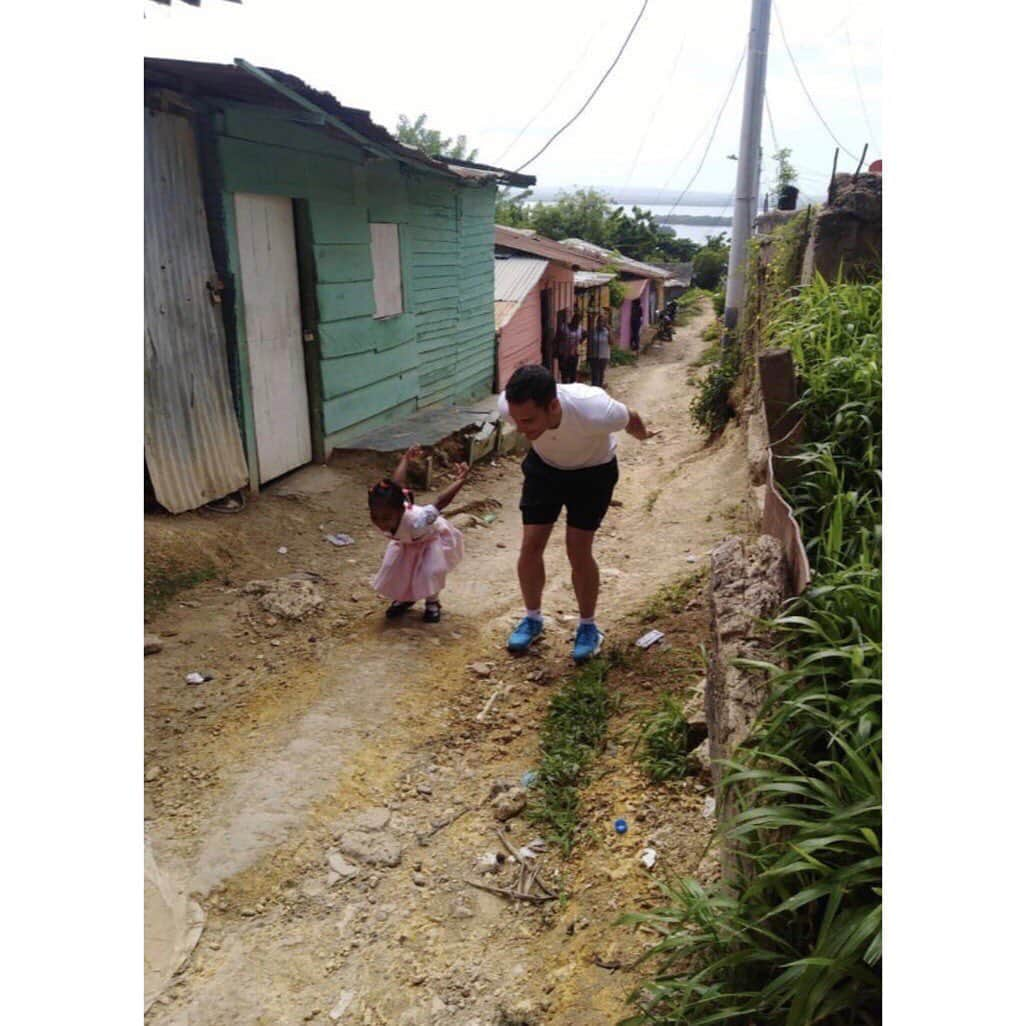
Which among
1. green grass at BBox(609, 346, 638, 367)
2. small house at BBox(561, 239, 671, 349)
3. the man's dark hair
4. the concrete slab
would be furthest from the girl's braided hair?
green grass at BBox(609, 346, 638, 367)

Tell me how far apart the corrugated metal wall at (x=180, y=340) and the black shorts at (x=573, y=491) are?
2.93m

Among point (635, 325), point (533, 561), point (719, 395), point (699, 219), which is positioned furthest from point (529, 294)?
point (699, 219)

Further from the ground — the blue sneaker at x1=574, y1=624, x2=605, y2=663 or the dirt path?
the blue sneaker at x1=574, y1=624, x2=605, y2=663

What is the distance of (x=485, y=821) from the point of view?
3096 mm

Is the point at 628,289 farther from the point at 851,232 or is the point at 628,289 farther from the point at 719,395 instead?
the point at 851,232

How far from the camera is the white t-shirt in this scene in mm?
3789

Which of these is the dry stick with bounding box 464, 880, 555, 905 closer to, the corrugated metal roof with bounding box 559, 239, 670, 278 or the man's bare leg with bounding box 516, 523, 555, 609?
the man's bare leg with bounding box 516, 523, 555, 609

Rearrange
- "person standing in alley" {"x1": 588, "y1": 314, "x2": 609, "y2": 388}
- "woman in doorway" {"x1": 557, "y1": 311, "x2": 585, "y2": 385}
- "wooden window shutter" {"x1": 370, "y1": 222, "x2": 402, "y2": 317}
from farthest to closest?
"person standing in alley" {"x1": 588, "y1": 314, "x2": 609, "y2": 388}, "woman in doorway" {"x1": 557, "y1": 311, "x2": 585, "y2": 385}, "wooden window shutter" {"x1": 370, "y1": 222, "x2": 402, "y2": 317}

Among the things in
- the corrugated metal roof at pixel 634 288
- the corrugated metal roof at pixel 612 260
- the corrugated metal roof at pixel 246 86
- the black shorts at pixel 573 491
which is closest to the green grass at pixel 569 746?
the black shorts at pixel 573 491

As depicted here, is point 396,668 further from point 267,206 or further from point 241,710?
point 267,206

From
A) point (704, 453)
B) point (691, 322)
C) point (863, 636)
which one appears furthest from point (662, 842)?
point (691, 322)

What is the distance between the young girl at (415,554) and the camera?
177 inches

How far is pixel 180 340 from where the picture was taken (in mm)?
5734

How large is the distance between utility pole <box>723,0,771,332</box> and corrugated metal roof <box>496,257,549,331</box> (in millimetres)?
3855
